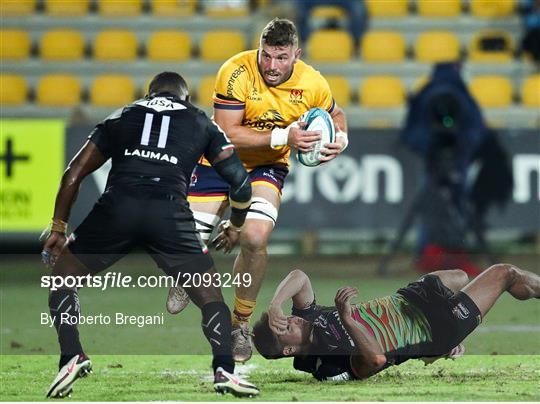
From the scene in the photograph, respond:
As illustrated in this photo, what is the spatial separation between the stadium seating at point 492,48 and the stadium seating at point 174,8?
434 cm

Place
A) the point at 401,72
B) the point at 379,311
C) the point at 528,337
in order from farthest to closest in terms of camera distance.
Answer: the point at 401,72 < the point at 528,337 < the point at 379,311

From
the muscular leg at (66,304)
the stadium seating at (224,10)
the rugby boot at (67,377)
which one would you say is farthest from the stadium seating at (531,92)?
the rugby boot at (67,377)

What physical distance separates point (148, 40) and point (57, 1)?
4.97 feet

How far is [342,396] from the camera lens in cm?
608

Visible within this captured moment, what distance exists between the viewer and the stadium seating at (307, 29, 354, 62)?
53.4ft

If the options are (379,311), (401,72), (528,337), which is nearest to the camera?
(379,311)

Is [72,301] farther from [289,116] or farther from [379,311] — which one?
[289,116]

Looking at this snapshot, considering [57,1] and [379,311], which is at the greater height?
[57,1]

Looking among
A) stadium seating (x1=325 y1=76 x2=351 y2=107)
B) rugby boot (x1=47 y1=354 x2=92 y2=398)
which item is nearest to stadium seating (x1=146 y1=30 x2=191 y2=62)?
stadium seating (x1=325 y1=76 x2=351 y2=107)

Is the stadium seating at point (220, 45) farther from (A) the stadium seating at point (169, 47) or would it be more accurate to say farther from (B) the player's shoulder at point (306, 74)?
(B) the player's shoulder at point (306, 74)

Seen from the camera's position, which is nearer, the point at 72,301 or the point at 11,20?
the point at 72,301

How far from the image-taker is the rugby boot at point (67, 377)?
19.4 feet

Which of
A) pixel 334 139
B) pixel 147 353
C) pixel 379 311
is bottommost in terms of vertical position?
pixel 147 353

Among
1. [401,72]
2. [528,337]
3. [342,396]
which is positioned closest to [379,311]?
[342,396]
